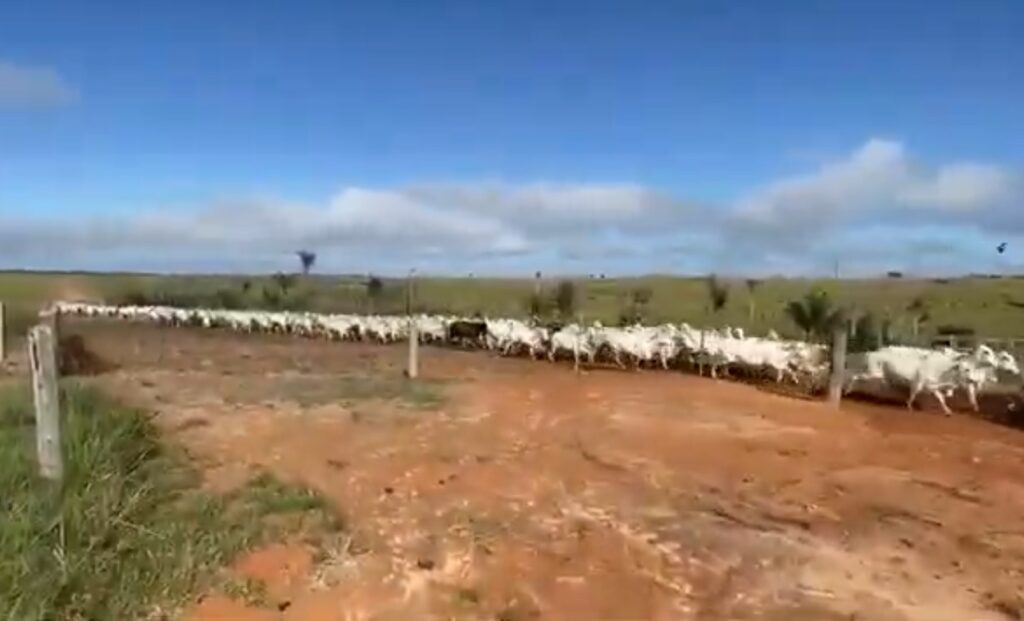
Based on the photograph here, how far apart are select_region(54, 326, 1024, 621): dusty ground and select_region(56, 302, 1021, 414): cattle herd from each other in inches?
36.3

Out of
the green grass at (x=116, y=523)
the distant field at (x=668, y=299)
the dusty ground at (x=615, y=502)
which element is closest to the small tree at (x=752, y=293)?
the distant field at (x=668, y=299)

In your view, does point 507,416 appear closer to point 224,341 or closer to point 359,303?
point 224,341

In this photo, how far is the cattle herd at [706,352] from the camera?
14484 mm

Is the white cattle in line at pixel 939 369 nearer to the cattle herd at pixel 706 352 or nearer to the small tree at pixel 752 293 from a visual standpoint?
the cattle herd at pixel 706 352

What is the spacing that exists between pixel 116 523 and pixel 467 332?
60.4 ft

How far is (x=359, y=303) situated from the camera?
46719 millimetres

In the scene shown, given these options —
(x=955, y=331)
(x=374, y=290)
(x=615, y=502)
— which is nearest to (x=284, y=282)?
(x=374, y=290)

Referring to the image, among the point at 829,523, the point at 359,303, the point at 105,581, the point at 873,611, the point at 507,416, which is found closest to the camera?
the point at 105,581

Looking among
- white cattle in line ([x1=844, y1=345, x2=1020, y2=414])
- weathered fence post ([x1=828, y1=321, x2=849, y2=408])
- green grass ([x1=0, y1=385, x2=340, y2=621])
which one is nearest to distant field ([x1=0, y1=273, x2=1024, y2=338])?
white cattle in line ([x1=844, y1=345, x2=1020, y2=414])

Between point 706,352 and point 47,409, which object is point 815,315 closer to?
point 706,352

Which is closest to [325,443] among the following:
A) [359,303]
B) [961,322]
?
[961,322]

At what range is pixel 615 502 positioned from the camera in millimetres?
8562

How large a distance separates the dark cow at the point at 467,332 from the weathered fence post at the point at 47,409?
17.4 meters

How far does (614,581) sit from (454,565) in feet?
3.46
